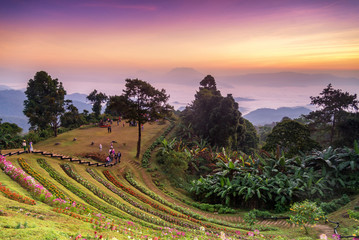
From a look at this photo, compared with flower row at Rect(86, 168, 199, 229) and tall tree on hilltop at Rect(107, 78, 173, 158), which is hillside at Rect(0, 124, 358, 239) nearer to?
flower row at Rect(86, 168, 199, 229)

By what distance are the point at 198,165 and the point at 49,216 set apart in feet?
63.9

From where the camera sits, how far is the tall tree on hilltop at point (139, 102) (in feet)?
79.4

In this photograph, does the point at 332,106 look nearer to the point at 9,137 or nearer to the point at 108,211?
the point at 108,211

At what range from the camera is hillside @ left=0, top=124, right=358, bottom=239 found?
7.27 meters

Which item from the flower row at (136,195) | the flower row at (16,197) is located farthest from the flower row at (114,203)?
the flower row at (16,197)

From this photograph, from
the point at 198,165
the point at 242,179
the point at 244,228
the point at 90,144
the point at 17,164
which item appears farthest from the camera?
the point at 90,144

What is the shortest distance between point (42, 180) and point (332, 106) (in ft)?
98.7

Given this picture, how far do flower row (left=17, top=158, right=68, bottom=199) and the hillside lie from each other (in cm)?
6

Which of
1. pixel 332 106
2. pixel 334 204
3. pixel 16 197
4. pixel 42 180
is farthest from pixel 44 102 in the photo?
pixel 332 106

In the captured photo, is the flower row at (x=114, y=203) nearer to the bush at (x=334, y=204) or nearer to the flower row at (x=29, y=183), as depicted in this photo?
the flower row at (x=29, y=183)

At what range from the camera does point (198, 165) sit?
26.5 m

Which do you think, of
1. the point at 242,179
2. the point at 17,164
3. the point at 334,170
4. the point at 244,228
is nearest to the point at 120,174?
the point at 17,164

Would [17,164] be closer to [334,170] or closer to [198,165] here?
[198,165]

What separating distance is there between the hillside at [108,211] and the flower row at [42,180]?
0.18 feet
